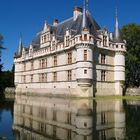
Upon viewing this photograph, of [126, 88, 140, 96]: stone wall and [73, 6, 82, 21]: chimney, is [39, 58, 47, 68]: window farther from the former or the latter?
[126, 88, 140, 96]: stone wall

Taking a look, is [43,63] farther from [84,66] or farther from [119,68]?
[119,68]

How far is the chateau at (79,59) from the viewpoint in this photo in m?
37.3

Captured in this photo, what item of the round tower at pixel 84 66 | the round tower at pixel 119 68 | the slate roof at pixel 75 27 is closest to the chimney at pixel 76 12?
the slate roof at pixel 75 27

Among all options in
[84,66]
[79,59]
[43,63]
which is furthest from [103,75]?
[43,63]

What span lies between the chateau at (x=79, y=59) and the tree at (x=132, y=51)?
636 centimetres

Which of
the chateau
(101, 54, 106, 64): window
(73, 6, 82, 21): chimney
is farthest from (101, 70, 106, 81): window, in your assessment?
(73, 6, 82, 21): chimney

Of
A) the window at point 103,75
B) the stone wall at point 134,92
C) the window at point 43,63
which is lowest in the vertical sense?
the stone wall at point 134,92

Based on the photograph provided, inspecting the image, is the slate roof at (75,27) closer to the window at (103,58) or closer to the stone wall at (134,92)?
the window at (103,58)

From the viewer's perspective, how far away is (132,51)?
4956 cm

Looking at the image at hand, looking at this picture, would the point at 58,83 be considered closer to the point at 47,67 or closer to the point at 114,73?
the point at 47,67

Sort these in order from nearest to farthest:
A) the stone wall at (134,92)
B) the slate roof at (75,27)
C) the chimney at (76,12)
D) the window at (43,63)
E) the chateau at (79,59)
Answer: the chateau at (79,59) → the slate roof at (75,27) → the stone wall at (134,92) → the chimney at (76,12) → the window at (43,63)

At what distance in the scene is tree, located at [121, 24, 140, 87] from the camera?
4891 centimetres

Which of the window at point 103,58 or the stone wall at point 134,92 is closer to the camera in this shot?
the window at point 103,58

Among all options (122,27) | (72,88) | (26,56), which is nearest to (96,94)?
(72,88)
